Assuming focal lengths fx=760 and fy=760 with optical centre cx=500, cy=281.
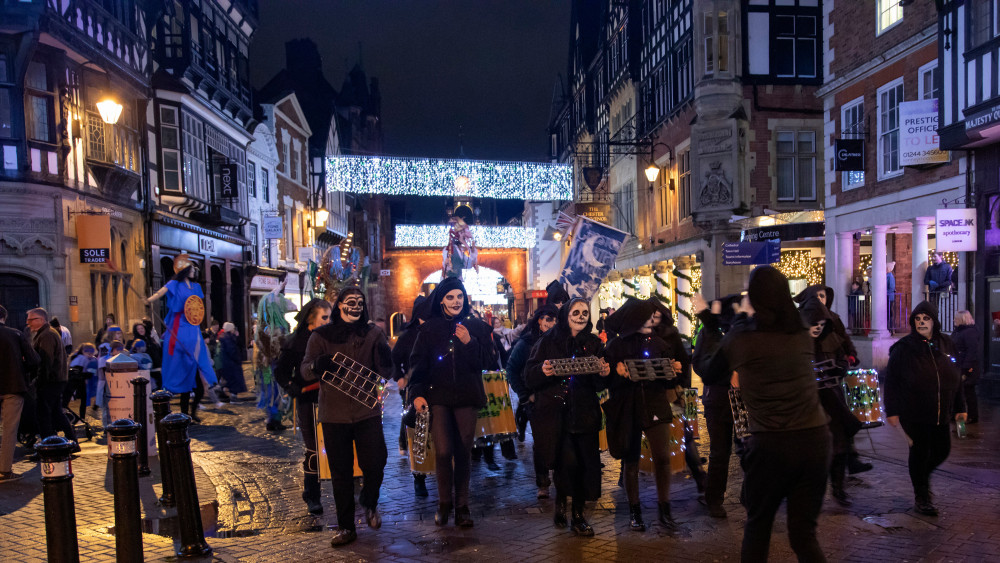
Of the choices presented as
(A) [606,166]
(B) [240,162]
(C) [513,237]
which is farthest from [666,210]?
(C) [513,237]

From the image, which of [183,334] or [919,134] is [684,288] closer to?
[919,134]

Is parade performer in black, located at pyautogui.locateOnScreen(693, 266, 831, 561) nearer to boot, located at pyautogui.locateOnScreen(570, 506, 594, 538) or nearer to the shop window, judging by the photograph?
boot, located at pyautogui.locateOnScreen(570, 506, 594, 538)

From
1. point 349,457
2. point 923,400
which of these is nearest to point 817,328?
point 923,400

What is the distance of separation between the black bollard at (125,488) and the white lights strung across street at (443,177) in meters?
22.0

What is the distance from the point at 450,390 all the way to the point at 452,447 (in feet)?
1.54

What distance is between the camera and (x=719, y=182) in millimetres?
22734

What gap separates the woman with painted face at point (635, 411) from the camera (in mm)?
5711

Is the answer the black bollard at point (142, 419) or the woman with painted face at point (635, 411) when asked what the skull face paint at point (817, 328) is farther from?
the black bollard at point (142, 419)

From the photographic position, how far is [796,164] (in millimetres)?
22906

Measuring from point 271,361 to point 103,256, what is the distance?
287 inches

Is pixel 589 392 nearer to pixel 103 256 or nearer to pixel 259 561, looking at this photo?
pixel 259 561

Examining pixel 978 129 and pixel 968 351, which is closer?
pixel 968 351

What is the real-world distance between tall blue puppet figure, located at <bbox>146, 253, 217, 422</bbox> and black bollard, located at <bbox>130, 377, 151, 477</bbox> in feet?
8.49

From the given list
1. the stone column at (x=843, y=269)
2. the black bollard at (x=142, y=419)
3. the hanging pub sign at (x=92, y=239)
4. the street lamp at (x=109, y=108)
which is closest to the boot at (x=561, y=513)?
the black bollard at (x=142, y=419)
